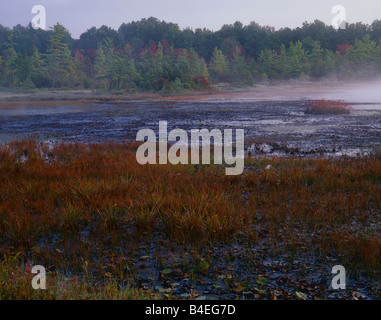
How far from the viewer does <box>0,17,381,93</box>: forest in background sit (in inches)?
2689

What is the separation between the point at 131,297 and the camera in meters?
4.19

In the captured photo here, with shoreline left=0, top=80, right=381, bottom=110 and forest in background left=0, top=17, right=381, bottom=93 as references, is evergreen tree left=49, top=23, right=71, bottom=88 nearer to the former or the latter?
forest in background left=0, top=17, right=381, bottom=93

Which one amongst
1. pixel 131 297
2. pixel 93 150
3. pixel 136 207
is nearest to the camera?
pixel 131 297

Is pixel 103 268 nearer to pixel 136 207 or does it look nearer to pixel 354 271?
pixel 136 207

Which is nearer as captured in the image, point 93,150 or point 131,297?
point 131,297

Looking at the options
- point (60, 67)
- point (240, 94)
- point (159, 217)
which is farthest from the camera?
point (60, 67)

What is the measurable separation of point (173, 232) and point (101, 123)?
22040mm

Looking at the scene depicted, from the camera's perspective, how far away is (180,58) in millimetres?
86438

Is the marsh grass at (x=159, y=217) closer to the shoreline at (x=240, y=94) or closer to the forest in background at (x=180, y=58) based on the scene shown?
the shoreline at (x=240, y=94)

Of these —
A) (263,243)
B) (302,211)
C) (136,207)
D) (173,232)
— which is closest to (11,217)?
(136,207)

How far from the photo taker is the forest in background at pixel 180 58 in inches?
2689

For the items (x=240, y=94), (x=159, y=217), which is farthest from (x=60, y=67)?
(x=159, y=217)

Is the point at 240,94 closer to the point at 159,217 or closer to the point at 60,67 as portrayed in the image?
the point at 60,67

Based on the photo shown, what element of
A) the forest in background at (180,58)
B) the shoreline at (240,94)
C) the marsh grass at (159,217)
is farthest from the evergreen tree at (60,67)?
the marsh grass at (159,217)
